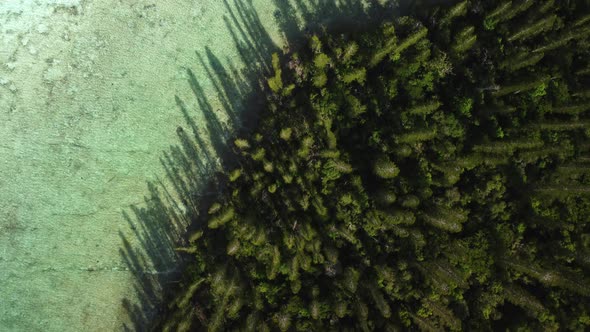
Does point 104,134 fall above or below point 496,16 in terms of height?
above

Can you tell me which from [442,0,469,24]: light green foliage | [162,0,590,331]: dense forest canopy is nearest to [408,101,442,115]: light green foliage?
[162,0,590,331]: dense forest canopy

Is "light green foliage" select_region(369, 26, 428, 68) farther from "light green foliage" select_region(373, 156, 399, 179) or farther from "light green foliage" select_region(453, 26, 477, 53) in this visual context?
"light green foliage" select_region(373, 156, 399, 179)

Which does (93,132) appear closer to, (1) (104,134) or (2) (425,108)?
(1) (104,134)

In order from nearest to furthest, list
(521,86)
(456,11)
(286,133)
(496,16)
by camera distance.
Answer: (521,86)
(496,16)
(456,11)
(286,133)

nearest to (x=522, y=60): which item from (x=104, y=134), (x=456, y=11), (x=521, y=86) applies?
(x=521, y=86)

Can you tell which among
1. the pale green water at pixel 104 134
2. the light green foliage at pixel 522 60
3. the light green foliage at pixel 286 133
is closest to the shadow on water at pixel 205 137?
the pale green water at pixel 104 134

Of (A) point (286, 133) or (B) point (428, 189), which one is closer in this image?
(B) point (428, 189)

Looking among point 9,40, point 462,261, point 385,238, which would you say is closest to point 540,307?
point 462,261
